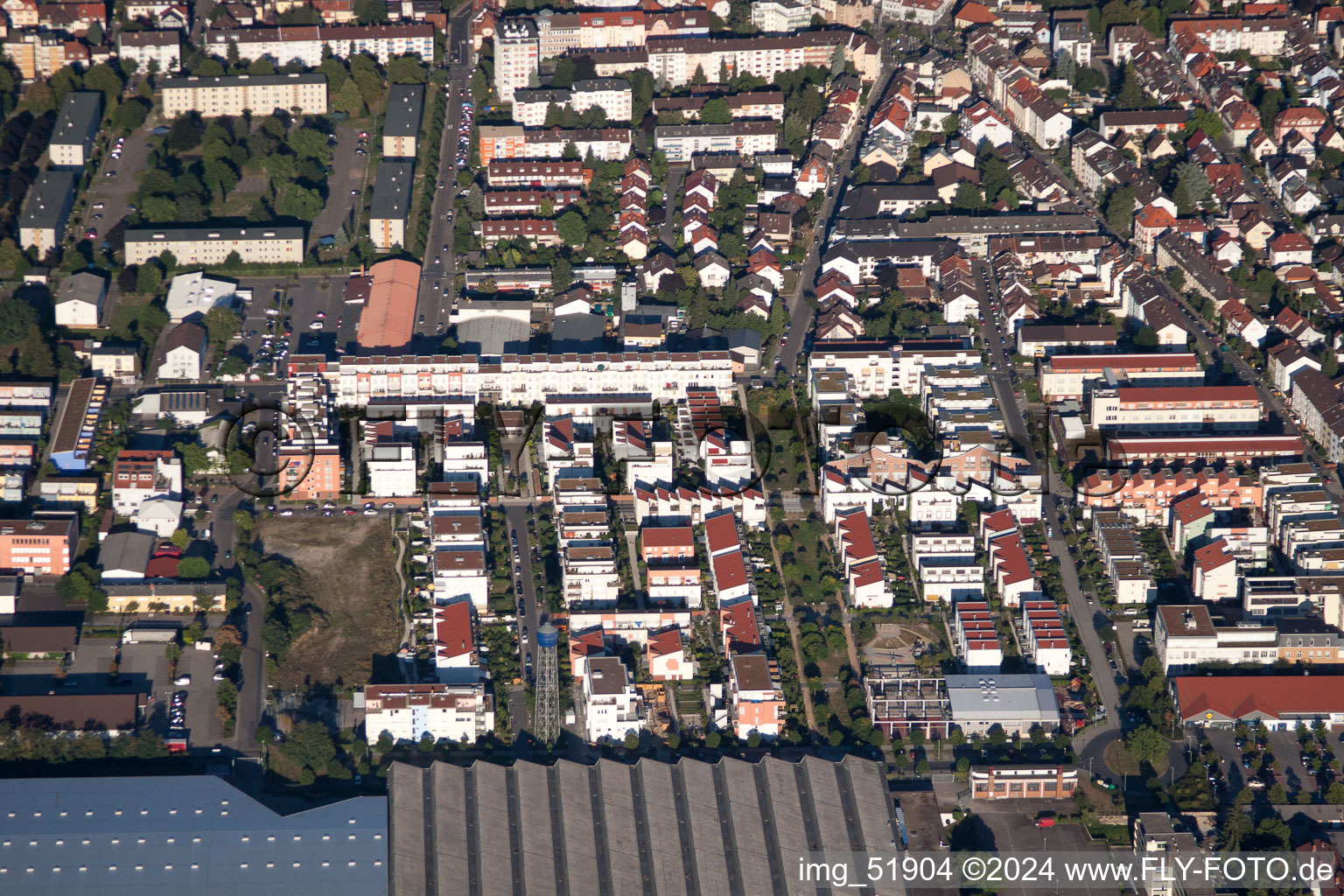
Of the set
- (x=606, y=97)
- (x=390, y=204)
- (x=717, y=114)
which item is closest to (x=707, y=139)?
(x=717, y=114)

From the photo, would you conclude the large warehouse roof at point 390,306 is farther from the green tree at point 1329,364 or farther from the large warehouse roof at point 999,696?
the green tree at point 1329,364

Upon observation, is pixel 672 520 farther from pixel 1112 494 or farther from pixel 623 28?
pixel 623 28

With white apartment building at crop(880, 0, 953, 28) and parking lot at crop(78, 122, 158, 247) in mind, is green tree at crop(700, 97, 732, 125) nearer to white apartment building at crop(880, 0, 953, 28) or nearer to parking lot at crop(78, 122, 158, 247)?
white apartment building at crop(880, 0, 953, 28)

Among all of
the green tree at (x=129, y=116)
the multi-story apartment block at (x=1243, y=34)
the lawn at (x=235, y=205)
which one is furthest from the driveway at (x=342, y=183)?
the multi-story apartment block at (x=1243, y=34)

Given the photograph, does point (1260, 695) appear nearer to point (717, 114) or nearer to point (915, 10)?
point (717, 114)

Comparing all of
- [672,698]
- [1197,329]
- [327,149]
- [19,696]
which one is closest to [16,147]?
[327,149]

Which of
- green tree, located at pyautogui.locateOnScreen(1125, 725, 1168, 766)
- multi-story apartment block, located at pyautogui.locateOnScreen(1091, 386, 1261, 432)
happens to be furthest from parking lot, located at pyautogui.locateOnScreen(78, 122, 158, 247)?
green tree, located at pyautogui.locateOnScreen(1125, 725, 1168, 766)

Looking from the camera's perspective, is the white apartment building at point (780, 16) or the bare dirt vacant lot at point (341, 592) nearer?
the bare dirt vacant lot at point (341, 592)
